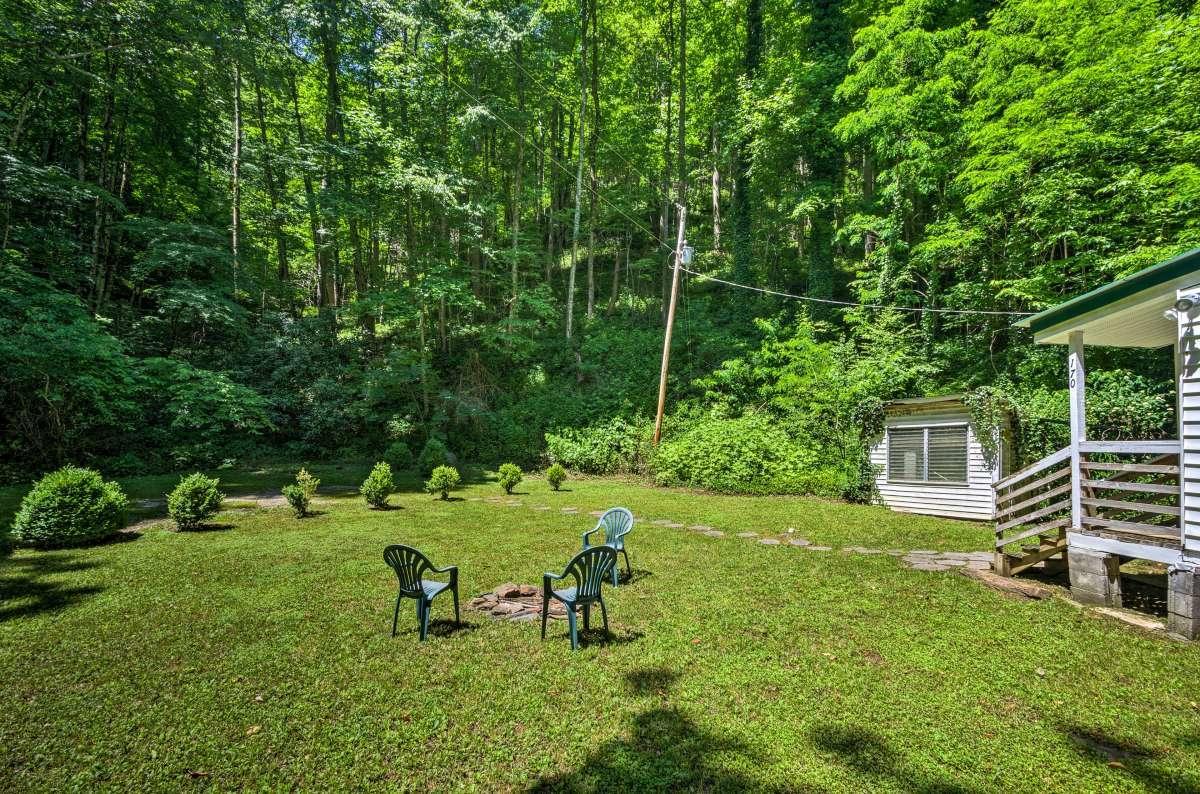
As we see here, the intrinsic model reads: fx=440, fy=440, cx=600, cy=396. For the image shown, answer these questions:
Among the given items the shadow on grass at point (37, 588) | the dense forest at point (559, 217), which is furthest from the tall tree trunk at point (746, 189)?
the shadow on grass at point (37, 588)

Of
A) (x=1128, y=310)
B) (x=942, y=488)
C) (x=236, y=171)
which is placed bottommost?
(x=942, y=488)

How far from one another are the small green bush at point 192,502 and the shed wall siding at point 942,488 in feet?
44.0

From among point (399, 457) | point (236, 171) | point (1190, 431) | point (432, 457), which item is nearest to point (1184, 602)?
point (1190, 431)

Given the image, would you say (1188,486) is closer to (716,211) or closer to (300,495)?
(300,495)

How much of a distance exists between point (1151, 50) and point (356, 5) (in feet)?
72.3

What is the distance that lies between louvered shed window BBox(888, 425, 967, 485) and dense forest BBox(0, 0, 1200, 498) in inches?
29.9

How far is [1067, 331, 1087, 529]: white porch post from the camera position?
4891 mm

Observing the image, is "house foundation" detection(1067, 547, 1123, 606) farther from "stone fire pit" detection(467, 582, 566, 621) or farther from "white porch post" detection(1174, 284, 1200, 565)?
"stone fire pit" detection(467, 582, 566, 621)

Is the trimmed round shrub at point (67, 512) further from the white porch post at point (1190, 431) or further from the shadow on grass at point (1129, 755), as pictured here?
the white porch post at point (1190, 431)

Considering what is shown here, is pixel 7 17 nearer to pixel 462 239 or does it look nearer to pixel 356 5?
pixel 356 5

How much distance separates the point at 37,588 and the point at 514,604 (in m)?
5.48

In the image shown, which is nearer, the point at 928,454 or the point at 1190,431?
the point at 1190,431

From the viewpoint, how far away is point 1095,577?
4.59 meters

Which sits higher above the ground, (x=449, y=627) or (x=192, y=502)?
(x=192, y=502)
